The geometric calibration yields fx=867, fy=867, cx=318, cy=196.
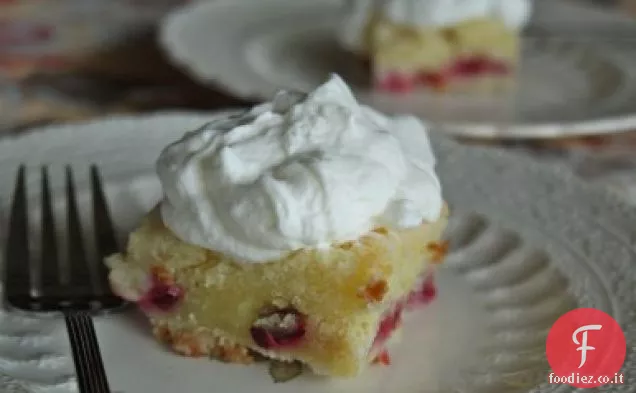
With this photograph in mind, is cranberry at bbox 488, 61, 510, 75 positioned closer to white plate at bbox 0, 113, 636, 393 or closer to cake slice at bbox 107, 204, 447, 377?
white plate at bbox 0, 113, 636, 393

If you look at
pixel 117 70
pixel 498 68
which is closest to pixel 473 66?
pixel 498 68

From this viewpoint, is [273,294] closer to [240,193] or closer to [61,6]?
[240,193]

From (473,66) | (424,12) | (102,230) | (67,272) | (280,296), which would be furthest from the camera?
(473,66)

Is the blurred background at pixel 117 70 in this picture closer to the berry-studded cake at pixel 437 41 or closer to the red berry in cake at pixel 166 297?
the berry-studded cake at pixel 437 41

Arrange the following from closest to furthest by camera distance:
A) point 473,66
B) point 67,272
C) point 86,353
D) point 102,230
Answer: point 86,353 → point 67,272 → point 102,230 → point 473,66

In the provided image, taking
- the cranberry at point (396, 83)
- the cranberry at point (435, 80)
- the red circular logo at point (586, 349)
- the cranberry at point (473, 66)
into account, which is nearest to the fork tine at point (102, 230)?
the red circular logo at point (586, 349)

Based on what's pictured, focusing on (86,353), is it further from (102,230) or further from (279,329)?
(102,230)
